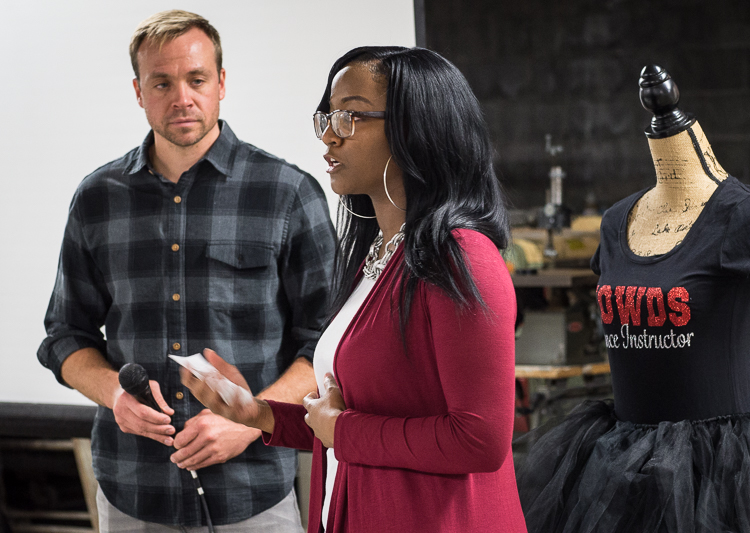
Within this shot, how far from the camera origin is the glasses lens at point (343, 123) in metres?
1.03

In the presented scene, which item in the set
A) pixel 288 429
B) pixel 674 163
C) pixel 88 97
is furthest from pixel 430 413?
pixel 88 97

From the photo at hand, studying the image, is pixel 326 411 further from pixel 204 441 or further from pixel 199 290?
pixel 199 290

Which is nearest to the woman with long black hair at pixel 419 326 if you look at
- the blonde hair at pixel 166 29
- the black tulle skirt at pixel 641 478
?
the black tulle skirt at pixel 641 478

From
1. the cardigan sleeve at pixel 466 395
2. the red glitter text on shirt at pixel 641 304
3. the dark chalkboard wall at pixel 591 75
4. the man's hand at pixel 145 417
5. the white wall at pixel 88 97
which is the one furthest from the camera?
the dark chalkboard wall at pixel 591 75

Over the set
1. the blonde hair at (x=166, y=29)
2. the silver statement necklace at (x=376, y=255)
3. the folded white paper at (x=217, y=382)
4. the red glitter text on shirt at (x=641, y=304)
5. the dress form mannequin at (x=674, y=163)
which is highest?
the blonde hair at (x=166, y=29)

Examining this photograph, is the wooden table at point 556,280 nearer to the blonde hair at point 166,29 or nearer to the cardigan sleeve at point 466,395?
the blonde hair at point 166,29

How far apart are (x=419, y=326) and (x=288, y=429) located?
372 mm

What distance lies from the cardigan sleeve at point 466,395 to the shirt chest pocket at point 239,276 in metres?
A: 0.75

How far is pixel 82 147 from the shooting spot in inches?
92.5

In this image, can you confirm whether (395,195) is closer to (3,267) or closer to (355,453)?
(355,453)

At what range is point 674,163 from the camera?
1417mm

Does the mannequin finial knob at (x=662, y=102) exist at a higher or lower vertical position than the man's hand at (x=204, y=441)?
higher

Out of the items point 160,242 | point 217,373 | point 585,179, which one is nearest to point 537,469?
point 217,373

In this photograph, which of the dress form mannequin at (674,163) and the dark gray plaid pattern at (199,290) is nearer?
the dress form mannequin at (674,163)
